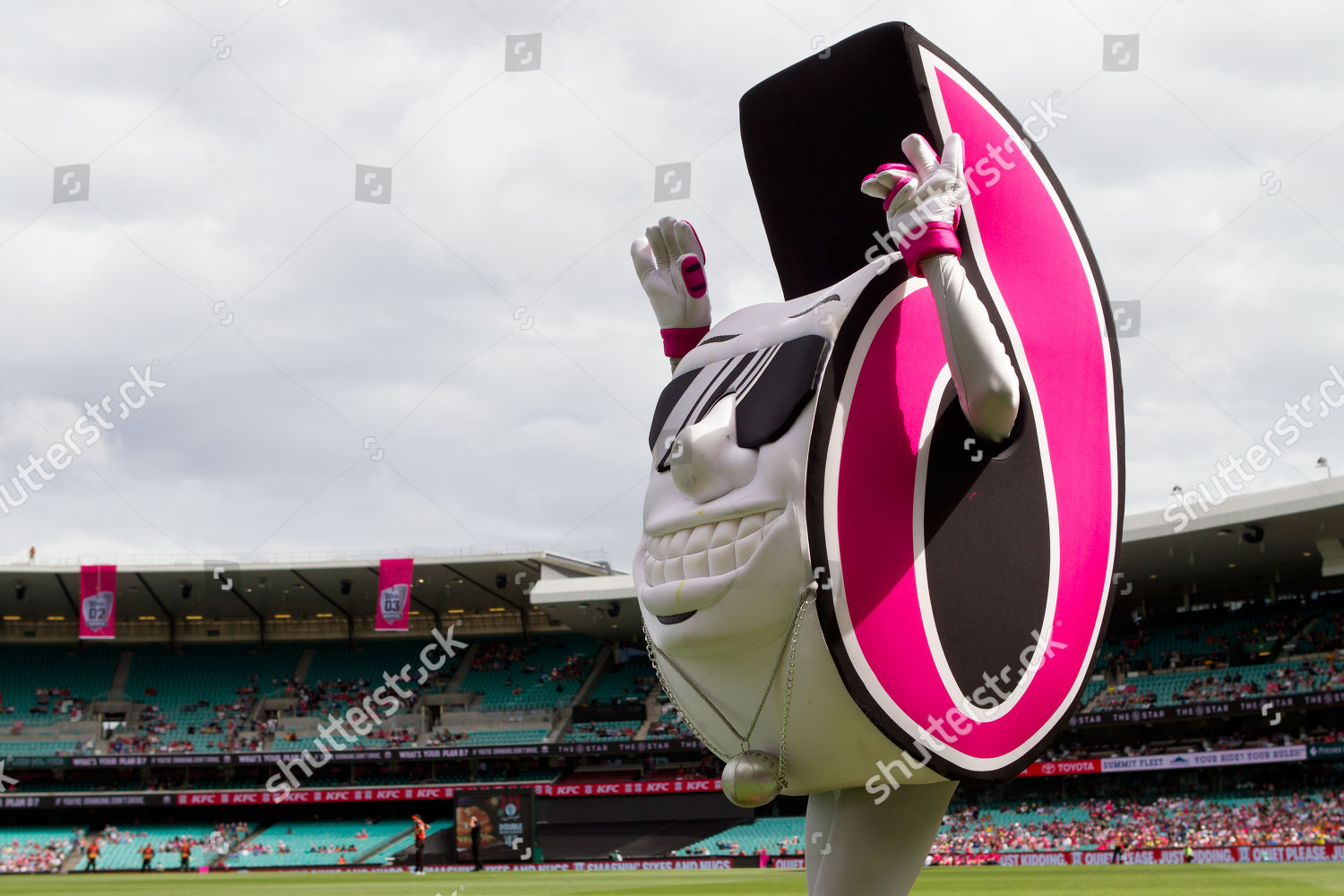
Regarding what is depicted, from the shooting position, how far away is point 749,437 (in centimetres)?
507

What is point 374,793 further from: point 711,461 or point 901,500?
point 901,500

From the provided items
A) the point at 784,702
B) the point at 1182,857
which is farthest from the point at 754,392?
the point at 1182,857

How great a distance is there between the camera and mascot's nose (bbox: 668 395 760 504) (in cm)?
507

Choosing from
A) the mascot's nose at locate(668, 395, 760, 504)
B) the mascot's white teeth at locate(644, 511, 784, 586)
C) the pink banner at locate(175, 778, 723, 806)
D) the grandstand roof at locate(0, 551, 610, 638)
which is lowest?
the pink banner at locate(175, 778, 723, 806)

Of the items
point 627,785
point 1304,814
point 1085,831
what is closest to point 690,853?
point 627,785

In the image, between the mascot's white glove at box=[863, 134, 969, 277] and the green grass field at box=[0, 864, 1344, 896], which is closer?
the mascot's white glove at box=[863, 134, 969, 277]

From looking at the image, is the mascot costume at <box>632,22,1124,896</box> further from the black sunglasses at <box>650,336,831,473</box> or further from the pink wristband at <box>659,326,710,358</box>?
the pink wristband at <box>659,326,710,358</box>

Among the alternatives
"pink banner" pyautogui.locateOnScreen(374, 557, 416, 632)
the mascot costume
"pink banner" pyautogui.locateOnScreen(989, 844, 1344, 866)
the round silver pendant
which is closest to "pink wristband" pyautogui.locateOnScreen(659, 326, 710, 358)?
the mascot costume

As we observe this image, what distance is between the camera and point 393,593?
1272 inches

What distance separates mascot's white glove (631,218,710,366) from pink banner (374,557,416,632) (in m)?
26.7

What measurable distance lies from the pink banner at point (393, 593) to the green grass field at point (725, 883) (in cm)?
746

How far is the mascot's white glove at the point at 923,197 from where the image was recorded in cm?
492

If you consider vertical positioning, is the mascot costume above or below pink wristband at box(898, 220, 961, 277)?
below

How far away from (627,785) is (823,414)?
32.1 metres
